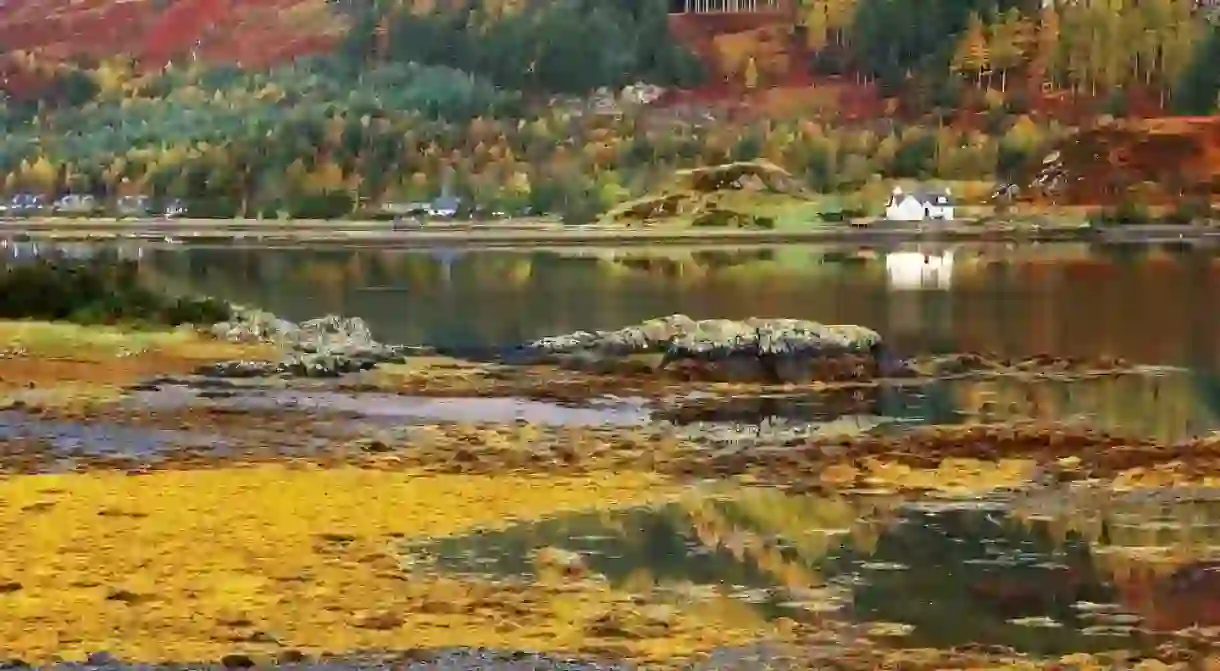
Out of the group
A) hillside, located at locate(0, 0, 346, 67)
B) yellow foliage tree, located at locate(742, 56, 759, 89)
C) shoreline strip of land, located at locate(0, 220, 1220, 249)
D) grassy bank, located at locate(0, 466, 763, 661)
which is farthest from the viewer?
hillside, located at locate(0, 0, 346, 67)

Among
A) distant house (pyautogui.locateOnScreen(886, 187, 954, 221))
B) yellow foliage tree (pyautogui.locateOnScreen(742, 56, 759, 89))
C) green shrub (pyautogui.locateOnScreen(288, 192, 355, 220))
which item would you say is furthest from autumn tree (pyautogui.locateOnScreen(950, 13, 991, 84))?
green shrub (pyautogui.locateOnScreen(288, 192, 355, 220))

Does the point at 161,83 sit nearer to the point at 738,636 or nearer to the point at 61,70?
the point at 61,70

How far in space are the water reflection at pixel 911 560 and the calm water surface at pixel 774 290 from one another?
9.40ft

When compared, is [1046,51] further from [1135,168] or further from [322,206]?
[322,206]

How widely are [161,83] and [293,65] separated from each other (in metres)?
1.01

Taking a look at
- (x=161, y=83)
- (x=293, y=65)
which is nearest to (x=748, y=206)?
(x=293, y=65)

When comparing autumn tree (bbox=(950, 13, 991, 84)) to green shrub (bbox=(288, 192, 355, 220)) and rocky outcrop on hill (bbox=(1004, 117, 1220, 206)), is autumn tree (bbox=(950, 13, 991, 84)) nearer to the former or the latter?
rocky outcrop on hill (bbox=(1004, 117, 1220, 206))

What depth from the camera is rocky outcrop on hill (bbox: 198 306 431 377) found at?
813 cm

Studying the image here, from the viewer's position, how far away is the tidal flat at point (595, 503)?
456 centimetres

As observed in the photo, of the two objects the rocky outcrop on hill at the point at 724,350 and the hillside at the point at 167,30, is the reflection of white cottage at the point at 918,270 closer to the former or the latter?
the rocky outcrop on hill at the point at 724,350

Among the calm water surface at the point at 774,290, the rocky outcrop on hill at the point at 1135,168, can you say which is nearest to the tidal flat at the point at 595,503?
the calm water surface at the point at 774,290

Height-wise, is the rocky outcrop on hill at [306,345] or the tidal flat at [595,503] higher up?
the rocky outcrop on hill at [306,345]

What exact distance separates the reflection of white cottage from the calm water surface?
17mm

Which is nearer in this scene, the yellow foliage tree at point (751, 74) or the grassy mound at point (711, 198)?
the grassy mound at point (711, 198)
